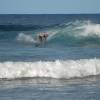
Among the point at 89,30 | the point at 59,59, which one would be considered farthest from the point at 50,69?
the point at 89,30

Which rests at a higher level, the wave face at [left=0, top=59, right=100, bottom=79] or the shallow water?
the wave face at [left=0, top=59, right=100, bottom=79]

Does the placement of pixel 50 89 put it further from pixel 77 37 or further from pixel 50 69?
pixel 77 37

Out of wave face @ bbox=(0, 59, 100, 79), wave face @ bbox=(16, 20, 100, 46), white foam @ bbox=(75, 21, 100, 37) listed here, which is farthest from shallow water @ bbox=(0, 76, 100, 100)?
white foam @ bbox=(75, 21, 100, 37)

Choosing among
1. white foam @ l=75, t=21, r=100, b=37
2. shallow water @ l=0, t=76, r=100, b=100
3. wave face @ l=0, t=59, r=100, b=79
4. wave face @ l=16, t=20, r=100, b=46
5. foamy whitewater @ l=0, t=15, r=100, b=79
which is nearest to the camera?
shallow water @ l=0, t=76, r=100, b=100

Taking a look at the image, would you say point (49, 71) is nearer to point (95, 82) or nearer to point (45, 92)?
point (95, 82)

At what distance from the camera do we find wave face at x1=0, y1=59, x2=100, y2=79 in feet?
40.7

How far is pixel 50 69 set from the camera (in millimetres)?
12688

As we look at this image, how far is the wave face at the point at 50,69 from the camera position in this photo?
12391 mm

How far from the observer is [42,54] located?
17625 mm

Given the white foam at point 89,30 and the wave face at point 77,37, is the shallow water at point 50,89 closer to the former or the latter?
the wave face at point 77,37

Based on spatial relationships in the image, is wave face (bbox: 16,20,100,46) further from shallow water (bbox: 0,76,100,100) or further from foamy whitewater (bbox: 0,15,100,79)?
shallow water (bbox: 0,76,100,100)

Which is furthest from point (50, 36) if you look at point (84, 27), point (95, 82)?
point (95, 82)

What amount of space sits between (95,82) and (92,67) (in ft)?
5.64

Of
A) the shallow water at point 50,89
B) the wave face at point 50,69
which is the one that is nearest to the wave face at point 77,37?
the wave face at point 50,69
